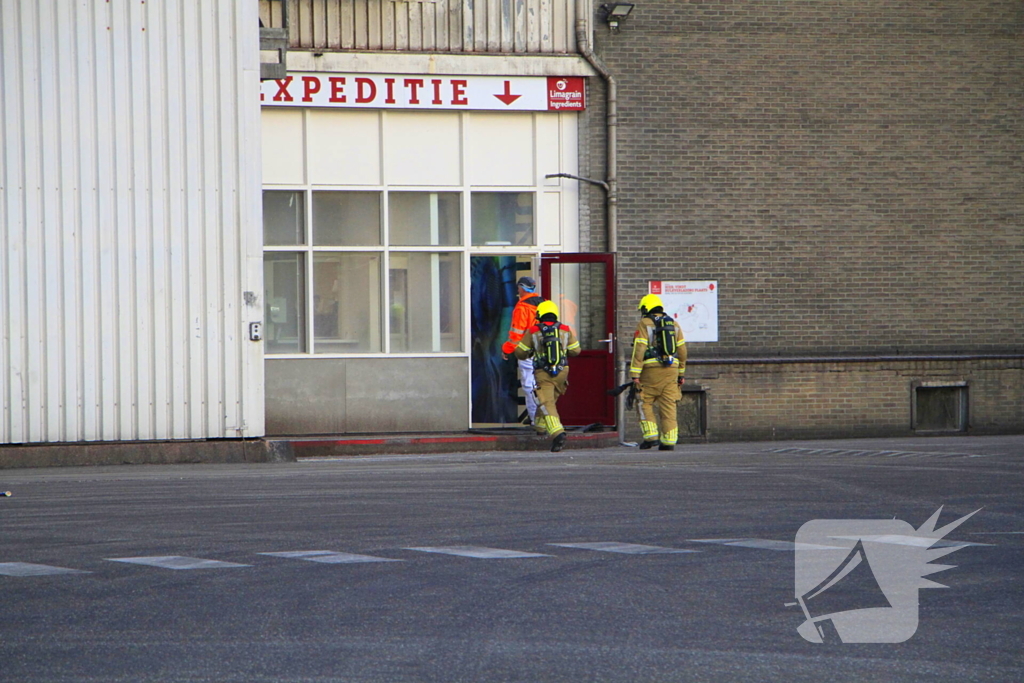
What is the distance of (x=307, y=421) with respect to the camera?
1750cm

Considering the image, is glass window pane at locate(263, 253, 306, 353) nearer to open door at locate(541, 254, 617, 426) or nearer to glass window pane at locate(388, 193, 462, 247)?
glass window pane at locate(388, 193, 462, 247)

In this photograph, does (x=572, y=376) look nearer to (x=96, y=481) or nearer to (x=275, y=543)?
(x=96, y=481)

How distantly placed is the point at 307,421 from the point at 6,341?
15.7ft

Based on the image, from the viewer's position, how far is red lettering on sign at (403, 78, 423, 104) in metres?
17.6

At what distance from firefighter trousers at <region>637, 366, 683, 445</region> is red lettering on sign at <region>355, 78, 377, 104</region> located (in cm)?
524

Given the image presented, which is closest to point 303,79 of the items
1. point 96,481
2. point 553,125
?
point 553,125

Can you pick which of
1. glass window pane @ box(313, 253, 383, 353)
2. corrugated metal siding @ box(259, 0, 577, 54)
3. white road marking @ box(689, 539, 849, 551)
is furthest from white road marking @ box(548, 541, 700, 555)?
corrugated metal siding @ box(259, 0, 577, 54)

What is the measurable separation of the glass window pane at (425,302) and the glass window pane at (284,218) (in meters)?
1.32

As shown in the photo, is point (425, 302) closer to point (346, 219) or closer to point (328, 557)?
point (346, 219)

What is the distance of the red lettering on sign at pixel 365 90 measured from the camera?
17.5 metres

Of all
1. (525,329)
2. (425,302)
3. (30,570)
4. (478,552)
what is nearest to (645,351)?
(525,329)

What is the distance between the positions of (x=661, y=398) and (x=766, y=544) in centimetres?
818

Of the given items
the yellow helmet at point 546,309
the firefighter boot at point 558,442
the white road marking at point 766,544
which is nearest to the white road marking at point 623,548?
the white road marking at point 766,544

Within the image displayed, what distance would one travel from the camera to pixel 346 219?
17.8m
